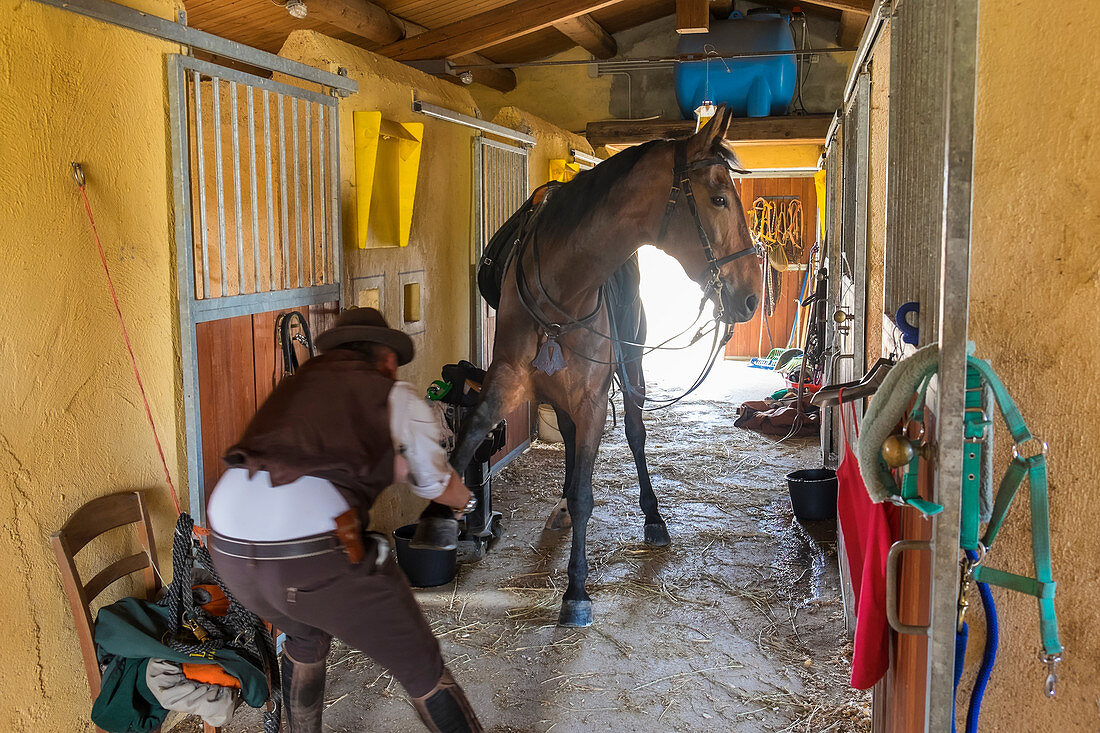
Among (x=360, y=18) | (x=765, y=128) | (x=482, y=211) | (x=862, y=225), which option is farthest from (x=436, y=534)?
(x=765, y=128)

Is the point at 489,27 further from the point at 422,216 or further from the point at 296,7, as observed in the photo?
the point at 296,7

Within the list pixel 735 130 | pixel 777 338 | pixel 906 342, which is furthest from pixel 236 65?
pixel 777 338

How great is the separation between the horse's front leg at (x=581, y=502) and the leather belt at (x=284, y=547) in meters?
1.84

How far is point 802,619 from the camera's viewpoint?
3574 millimetres

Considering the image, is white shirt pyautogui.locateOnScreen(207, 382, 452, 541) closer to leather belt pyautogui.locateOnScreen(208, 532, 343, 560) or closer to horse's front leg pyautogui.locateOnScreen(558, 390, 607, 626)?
leather belt pyautogui.locateOnScreen(208, 532, 343, 560)

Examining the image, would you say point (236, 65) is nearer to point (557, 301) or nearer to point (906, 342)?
point (557, 301)

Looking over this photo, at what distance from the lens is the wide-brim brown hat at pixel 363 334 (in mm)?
2102

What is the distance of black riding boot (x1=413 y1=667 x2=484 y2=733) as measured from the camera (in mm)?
2145

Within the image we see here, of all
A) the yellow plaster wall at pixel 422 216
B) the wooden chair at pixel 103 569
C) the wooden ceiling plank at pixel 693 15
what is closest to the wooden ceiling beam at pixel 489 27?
the wooden ceiling plank at pixel 693 15

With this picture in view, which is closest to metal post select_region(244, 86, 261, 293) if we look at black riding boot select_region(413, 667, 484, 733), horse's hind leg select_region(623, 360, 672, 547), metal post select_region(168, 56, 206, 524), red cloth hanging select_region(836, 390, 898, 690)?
metal post select_region(168, 56, 206, 524)

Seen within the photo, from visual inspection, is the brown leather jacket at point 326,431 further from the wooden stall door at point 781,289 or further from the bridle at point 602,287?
the wooden stall door at point 781,289

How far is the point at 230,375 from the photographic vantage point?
123 inches

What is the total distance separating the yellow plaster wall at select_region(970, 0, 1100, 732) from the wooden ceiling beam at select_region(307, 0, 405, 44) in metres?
3.96

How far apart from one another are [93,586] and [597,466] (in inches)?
157
